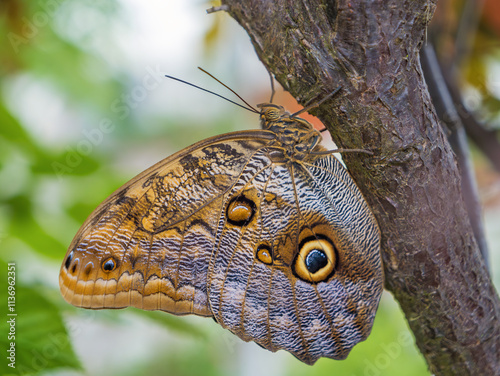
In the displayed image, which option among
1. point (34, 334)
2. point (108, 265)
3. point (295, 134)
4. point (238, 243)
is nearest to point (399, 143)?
point (295, 134)

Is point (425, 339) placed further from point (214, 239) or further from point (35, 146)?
point (35, 146)

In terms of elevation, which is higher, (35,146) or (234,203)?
(35,146)

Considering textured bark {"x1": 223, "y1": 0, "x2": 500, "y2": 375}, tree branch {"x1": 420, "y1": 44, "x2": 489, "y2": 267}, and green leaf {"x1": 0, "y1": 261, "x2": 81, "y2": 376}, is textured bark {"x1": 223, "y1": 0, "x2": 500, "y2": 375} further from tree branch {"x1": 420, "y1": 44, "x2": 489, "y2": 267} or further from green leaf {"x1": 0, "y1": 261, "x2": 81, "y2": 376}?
green leaf {"x1": 0, "y1": 261, "x2": 81, "y2": 376}

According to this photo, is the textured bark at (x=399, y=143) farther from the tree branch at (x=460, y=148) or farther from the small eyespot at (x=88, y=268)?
the small eyespot at (x=88, y=268)

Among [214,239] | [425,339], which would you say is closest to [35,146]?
[214,239]

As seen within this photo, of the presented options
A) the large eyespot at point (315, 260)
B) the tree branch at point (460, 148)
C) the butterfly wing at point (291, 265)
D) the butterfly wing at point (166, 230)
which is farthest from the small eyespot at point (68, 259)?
the tree branch at point (460, 148)

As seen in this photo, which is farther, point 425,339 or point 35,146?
point 35,146
